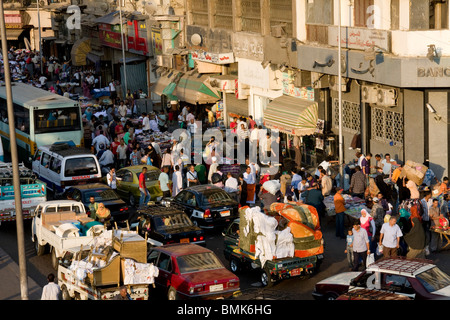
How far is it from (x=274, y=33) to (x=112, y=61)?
2667 cm

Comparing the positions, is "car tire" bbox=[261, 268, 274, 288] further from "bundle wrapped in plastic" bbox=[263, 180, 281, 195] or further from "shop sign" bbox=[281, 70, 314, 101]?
"shop sign" bbox=[281, 70, 314, 101]

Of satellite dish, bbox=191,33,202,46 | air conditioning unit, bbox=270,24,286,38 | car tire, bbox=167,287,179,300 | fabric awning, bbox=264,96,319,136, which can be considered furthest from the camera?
satellite dish, bbox=191,33,202,46

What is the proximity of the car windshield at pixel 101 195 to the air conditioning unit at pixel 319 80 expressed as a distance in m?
9.91

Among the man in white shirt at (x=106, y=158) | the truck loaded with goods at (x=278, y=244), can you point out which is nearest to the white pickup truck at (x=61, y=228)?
the truck loaded with goods at (x=278, y=244)

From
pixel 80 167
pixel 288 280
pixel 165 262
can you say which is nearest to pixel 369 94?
pixel 80 167

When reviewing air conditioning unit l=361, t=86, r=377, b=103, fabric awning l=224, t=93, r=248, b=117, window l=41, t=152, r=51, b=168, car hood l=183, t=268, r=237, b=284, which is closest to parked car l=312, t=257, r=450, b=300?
car hood l=183, t=268, r=237, b=284

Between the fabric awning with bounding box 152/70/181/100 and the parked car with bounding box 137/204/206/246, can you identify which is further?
the fabric awning with bounding box 152/70/181/100

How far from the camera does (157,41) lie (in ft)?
165

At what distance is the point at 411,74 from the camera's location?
27.7 metres

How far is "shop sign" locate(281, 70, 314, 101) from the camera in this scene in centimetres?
3584

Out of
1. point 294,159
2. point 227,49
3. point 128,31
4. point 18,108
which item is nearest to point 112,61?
point 128,31

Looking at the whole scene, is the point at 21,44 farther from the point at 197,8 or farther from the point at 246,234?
the point at 246,234

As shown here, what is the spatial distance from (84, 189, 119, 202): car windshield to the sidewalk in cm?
345

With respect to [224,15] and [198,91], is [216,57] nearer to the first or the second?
[224,15]
